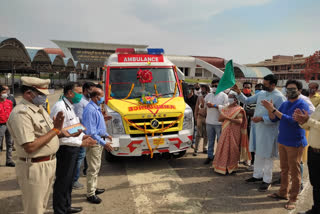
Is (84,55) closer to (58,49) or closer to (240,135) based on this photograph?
(58,49)

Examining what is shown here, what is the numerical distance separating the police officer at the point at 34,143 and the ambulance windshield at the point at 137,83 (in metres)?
2.88

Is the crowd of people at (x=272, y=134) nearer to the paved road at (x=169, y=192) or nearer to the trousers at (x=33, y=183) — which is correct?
the paved road at (x=169, y=192)

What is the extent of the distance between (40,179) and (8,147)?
3545mm

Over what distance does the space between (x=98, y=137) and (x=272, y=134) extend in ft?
10.2

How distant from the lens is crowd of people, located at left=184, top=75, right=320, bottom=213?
3.11 m

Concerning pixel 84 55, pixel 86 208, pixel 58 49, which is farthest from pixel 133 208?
pixel 58 49

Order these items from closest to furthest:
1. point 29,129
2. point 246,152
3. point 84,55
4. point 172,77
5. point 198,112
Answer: point 29,129
point 246,152
point 172,77
point 198,112
point 84,55

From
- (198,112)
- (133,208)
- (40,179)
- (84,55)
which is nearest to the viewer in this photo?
(40,179)

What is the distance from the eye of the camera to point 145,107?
479cm

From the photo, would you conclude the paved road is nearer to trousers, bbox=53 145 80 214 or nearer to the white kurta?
trousers, bbox=53 145 80 214

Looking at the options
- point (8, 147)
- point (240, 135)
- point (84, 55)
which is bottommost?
point (8, 147)

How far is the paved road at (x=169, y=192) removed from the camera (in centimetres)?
340

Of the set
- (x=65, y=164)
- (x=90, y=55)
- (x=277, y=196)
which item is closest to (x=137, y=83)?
(x=65, y=164)

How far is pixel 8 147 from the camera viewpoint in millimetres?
5043
